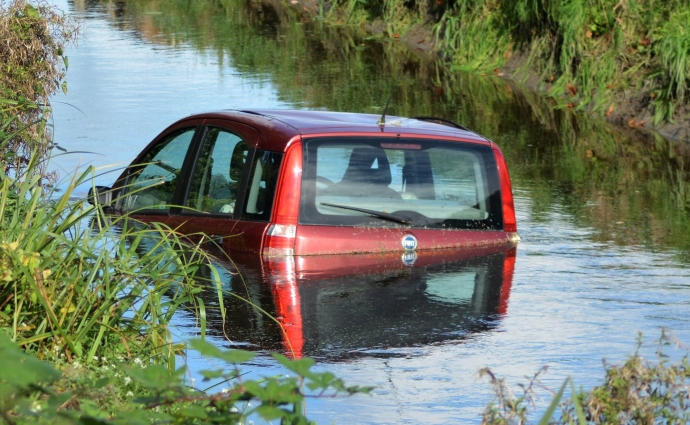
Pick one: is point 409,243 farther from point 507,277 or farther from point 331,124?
point 331,124

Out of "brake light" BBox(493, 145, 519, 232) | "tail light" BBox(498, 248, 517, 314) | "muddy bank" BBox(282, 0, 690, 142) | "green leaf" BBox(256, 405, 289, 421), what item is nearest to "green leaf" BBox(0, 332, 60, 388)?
"green leaf" BBox(256, 405, 289, 421)

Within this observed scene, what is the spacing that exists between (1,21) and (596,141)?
8.48 m

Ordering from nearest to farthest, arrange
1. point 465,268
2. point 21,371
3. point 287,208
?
point 21,371 → point 287,208 → point 465,268

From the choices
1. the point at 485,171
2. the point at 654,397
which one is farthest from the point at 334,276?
the point at 654,397

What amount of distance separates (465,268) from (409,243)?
1.27ft

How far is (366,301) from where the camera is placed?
7.89 m

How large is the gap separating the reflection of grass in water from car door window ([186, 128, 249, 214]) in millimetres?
1358

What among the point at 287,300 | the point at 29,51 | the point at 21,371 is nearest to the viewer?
the point at 21,371

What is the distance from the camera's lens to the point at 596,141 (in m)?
17.0

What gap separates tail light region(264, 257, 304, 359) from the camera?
7109 millimetres

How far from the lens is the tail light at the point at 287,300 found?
280 inches

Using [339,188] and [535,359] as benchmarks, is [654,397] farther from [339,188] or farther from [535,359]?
[339,188]

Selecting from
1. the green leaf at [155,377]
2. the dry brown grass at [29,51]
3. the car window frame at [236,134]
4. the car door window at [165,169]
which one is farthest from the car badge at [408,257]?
the green leaf at [155,377]

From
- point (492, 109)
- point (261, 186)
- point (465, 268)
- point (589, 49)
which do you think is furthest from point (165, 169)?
point (589, 49)
